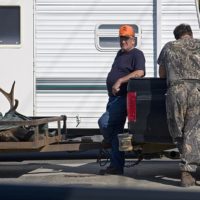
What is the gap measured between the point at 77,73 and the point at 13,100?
3.60 ft

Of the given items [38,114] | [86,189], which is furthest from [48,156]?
[86,189]

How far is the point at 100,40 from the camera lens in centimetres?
934

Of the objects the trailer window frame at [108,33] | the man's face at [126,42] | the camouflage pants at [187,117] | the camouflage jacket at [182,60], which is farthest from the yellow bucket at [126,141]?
the trailer window frame at [108,33]

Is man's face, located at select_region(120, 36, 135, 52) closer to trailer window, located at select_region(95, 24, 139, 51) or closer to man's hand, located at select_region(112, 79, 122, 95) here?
man's hand, located at select_region(112, 79, 122, 95)

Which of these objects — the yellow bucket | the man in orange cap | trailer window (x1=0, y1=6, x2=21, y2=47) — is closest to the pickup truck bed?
the yellow bucket

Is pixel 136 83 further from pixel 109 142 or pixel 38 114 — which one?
pixel 38 114


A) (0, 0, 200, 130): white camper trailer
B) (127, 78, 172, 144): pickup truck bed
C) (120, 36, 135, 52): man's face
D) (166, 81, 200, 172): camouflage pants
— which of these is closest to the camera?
(166, 81, 200, 172): camouflage pants

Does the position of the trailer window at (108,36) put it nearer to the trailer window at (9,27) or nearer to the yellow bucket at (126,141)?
the trailer window at (9,27)

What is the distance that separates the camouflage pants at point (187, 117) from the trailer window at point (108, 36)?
243 cm

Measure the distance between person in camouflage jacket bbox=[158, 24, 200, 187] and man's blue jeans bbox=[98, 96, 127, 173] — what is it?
892 millimetres

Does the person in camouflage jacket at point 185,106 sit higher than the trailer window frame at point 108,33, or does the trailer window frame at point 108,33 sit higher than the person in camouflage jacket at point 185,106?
the trailer window frame at point 108,33

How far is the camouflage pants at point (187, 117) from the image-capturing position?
22.9 ft

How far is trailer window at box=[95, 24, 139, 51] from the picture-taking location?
927cm

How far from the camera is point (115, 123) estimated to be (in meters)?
7.88
